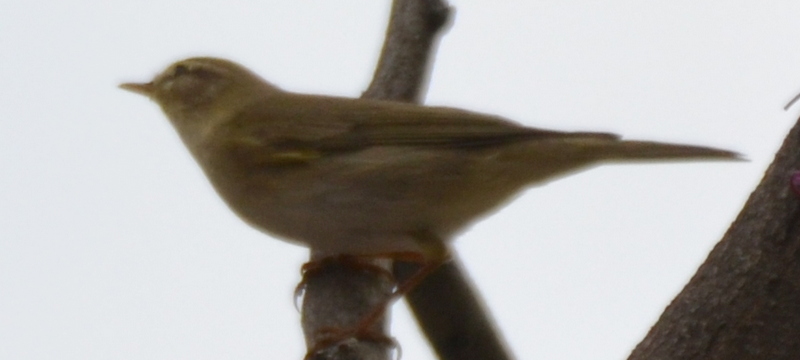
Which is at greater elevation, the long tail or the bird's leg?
the long tail

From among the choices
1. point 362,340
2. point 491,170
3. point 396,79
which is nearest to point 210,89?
point 396,79

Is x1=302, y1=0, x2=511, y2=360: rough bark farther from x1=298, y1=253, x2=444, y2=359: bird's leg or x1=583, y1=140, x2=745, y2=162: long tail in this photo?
x1=583, y1=140, x2=745, y2=162: long tail

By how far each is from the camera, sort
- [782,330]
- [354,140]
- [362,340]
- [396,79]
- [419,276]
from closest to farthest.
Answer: [782,330] < [362,340] < [419,276] < [354,140] < [396,79]

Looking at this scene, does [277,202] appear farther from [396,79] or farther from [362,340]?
[396,79]

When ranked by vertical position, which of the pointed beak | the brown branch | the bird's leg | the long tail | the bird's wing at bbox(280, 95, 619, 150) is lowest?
the brown branch

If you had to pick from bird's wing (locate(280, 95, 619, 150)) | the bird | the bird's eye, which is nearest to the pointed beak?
the bird's eye

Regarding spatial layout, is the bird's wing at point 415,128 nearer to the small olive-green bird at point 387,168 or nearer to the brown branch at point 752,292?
the small olive-green bird at point 387,168
